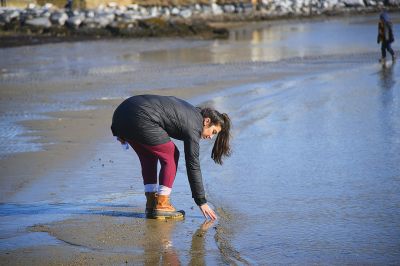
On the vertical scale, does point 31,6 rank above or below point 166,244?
below

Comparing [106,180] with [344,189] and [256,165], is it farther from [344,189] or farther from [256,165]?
[344,189]

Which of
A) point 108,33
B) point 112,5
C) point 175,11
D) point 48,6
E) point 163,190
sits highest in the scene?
point 163,190

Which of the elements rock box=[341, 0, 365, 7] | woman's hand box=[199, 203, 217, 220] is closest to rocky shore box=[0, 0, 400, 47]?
rock box=[341, 0, 365, 7]

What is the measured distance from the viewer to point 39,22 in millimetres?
35938

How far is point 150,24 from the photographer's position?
120 feet

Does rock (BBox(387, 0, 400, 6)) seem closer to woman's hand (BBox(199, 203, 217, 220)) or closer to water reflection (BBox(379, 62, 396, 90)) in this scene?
water reflection (BBox(379, 62, 396, 90))

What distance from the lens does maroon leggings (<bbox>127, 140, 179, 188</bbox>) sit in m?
6.87

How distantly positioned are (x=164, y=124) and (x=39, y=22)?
3038 cm

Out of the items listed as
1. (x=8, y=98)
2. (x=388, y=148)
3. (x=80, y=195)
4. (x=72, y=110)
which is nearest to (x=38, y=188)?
(x=80, y=195)

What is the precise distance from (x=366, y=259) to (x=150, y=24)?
31255 mm

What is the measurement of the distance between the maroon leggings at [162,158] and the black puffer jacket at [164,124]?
0.26 ft

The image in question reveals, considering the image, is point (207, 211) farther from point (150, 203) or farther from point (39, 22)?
point (39, 22)

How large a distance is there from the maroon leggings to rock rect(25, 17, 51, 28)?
29.6 metres

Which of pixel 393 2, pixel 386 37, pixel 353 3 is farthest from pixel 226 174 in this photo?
pixel 393 2
